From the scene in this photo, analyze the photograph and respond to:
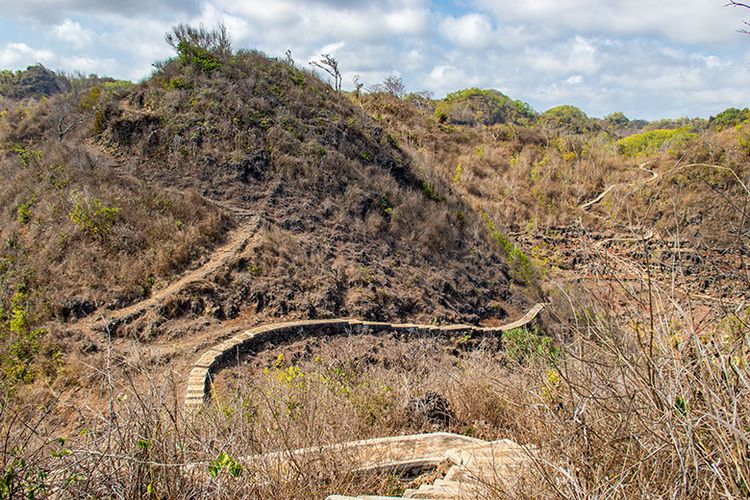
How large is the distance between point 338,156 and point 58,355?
324 inches

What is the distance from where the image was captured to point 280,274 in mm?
9305

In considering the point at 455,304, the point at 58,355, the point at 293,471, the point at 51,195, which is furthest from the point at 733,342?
the point at 51,195

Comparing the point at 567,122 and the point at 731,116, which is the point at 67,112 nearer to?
the point at 567,122

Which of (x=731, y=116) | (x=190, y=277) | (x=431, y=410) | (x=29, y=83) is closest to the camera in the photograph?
(x=431, y=410)

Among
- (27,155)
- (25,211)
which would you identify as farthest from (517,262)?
(27,155)

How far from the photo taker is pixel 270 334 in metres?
7.96

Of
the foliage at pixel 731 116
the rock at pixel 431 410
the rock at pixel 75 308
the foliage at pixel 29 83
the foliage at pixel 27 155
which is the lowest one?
the rock at pixel 431 410

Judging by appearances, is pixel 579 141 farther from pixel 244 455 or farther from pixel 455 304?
pixel 244 455

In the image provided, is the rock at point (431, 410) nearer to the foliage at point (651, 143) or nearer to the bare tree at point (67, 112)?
the bare tree at point (67, 112)

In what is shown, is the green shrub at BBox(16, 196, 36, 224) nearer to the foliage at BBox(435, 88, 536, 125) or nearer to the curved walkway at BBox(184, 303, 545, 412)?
the curved walkway at BBox(184, 303, 545, 412)

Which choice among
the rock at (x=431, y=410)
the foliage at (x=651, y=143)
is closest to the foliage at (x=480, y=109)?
the foliage at (x=651, y=143)

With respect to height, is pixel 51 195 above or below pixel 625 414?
above

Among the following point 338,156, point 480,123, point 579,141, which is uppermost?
point 480,123

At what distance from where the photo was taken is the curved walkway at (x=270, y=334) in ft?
20.8
